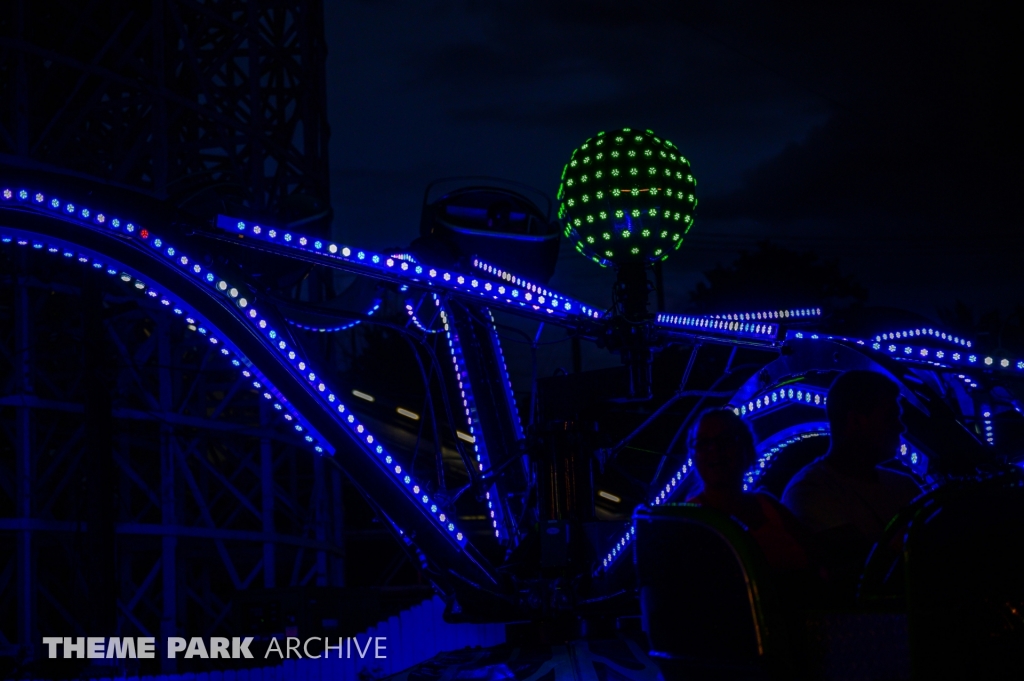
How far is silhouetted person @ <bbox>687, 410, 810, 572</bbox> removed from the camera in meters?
3.60

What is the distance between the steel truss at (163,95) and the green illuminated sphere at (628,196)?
217 inches

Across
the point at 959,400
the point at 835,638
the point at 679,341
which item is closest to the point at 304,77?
the point at 679,341

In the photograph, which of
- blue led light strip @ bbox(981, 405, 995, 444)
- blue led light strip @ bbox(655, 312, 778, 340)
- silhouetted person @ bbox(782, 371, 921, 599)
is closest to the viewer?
silhouetted person @ bbox(782, 371, 921, 599)

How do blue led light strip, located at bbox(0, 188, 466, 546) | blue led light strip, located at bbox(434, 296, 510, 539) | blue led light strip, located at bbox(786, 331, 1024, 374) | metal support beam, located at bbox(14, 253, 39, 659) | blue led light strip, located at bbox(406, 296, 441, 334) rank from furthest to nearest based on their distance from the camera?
metal support beam, located at bbox(14, 253, 39, 659) < blue led light strip, located at bbox(434, 296, 510, 539) < blue led light strip, located at bbox(406, 296, 441, 334) < blue led light strip, located at bbox(786, 331, 1024, 374) < blue led light strip, located at bbox(0, 188, 466, 546)

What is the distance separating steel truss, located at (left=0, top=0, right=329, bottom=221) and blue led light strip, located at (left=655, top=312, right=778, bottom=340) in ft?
18.3

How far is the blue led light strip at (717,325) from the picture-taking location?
7.41m

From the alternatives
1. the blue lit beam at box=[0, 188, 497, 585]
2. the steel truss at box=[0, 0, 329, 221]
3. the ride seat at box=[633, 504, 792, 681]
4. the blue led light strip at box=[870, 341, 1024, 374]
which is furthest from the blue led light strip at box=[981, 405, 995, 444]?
the steel truss at box=[0, 0, 329, 221]

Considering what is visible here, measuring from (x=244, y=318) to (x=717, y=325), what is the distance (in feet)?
11.2

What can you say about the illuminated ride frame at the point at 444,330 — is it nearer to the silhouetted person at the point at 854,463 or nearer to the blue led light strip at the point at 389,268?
the blue led light strip at the point at 389,268

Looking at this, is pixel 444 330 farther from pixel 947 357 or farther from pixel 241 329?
pixel 947 357

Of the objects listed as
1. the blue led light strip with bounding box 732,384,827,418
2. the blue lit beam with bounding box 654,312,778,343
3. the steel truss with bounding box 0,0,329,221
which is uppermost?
the steel truss with bounding box 0,0,329,221

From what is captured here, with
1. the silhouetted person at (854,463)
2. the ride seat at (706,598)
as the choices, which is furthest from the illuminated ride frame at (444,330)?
the ride seat at (706,598)

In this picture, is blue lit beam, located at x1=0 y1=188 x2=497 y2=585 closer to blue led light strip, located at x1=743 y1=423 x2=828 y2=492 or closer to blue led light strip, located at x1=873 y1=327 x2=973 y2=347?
blue led light strip, located at x1=743 y1=423 x2=828 y2=492

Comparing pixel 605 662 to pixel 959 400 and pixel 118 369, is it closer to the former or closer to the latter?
pixel 959 400
